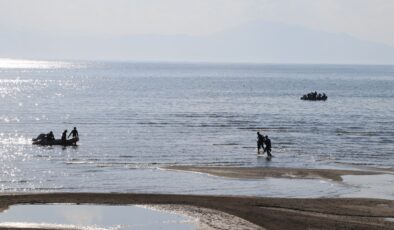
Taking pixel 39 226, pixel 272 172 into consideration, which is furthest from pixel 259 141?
pixel 39 226

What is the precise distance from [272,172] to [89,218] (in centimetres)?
1719

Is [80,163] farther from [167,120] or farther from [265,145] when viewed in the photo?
[167,120]

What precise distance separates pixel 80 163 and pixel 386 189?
2028cm

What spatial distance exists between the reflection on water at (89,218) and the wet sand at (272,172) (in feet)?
40.2

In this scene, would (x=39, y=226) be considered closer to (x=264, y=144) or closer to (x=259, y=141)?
(x=259, y=141)

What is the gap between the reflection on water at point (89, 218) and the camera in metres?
27.6

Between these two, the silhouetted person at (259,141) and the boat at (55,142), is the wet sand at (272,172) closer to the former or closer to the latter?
the silhouetted person at (259,141)

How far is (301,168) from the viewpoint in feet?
151

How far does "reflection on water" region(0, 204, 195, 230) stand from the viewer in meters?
27.6

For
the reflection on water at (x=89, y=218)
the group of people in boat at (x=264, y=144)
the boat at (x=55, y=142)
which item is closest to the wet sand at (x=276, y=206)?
the reflection on water at (x=89, y=218)

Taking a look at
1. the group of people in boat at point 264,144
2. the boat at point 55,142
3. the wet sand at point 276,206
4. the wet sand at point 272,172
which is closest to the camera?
the wet sand at point 276,206

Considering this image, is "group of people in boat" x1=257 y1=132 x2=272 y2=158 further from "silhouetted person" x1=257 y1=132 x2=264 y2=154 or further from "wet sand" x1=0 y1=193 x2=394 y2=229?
"wet sand" x1=0 y1=193 x2=394 y2=229

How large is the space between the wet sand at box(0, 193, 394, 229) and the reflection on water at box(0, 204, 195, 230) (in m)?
1.26

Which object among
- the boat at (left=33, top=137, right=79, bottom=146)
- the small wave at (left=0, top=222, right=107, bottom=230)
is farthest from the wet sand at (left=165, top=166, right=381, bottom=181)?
the small wave at (left=0, top=222, right=107, bottom=230)
